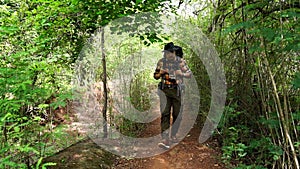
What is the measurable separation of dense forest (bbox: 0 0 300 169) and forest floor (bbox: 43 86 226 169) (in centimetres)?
22

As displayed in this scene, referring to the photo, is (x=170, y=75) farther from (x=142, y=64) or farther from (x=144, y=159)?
(x=142, y=64)

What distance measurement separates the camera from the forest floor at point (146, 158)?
3.79 metres

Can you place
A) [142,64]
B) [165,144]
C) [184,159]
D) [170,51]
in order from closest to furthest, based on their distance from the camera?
[184,159]
[170,51]
[165,144]
[142,64]

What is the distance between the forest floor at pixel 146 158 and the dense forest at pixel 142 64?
22cm

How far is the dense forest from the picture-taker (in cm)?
283

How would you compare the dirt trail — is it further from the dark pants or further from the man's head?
the man's head

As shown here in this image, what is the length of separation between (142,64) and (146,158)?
261 centimetres

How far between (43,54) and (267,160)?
3.40 m

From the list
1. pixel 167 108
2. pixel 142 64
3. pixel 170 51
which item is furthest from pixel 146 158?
pixel 142 64

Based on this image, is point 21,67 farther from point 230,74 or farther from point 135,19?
point 230,74

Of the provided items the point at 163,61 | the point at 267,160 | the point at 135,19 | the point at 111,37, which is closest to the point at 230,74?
the point at 163,61

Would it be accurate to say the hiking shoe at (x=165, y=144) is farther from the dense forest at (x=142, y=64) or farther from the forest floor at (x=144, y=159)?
the dense forest at (x=142, y=64)

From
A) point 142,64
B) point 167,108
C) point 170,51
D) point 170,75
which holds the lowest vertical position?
point 167,108

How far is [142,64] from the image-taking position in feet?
20.7
